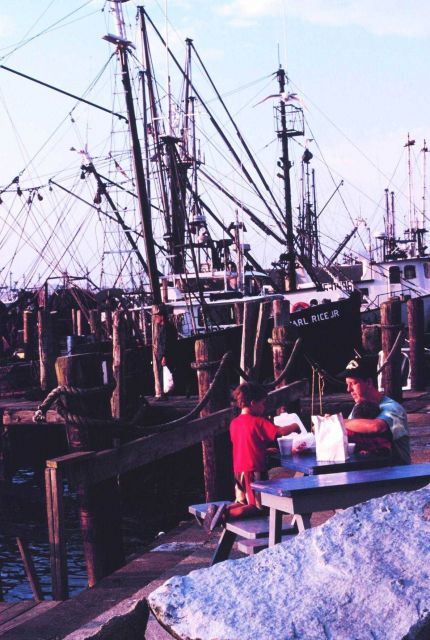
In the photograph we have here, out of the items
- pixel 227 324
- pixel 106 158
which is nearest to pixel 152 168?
pixel 106 158

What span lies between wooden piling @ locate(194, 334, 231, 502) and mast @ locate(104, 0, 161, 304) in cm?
1202

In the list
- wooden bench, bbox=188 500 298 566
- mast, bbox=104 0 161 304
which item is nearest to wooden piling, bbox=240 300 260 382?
mast, bbox=104 0 161 304

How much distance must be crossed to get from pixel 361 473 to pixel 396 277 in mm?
27127

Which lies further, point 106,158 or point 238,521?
point 106,158

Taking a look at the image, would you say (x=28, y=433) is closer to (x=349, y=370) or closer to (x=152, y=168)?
(x=349, y=370)

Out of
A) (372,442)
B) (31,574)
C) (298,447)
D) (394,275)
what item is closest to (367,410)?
(372,442)

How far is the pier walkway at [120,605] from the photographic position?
4168 mm

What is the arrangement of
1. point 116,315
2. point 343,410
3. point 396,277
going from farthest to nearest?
point 396,277
point 116,315
point 343,410

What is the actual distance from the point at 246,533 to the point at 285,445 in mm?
1011

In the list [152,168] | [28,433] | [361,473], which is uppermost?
[152,168]

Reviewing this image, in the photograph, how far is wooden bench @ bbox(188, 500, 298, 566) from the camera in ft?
18.3

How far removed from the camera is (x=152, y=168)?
36.0 m

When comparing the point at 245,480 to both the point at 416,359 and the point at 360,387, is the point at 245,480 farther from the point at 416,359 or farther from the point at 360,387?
the point at 416,359

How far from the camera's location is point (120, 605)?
5.69 m
